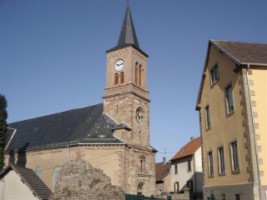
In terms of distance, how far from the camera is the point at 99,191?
1684 centimetres

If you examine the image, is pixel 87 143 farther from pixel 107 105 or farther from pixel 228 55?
pixel 228 55

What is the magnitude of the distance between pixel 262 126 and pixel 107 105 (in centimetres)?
2629

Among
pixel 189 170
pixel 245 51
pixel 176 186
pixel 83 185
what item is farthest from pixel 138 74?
pixel 83 185

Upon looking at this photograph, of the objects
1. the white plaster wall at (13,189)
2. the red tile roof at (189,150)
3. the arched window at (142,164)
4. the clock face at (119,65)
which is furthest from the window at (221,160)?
the clock face at (119,65)

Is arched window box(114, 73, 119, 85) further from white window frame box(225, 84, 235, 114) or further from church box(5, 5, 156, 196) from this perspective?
white window frame box(225, 84, 235, 114)

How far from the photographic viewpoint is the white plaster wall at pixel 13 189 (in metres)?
22.3

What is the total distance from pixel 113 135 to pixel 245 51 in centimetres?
2119

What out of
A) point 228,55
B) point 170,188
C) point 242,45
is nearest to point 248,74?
point 228,55

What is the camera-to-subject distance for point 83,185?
16875 mm

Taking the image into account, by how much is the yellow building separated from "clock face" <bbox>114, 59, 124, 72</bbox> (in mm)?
20810

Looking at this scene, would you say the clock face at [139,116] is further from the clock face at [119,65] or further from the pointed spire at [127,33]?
the pointed spire at [127,33]

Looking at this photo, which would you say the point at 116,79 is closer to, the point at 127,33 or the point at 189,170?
the point at 127,33

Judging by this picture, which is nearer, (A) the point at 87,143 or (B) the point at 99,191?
(B) the point at 99,191

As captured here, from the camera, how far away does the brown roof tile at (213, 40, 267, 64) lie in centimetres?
1547
